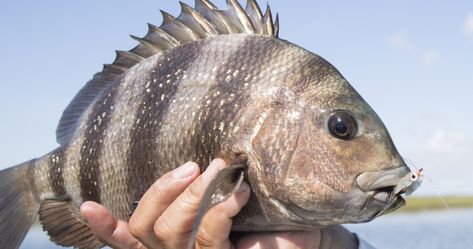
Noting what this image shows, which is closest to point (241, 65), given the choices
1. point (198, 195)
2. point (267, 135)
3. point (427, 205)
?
point (267, 135)

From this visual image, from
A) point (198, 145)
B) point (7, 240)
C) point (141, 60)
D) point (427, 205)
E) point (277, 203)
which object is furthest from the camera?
point (427, 205)

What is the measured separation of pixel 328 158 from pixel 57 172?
1770 mm

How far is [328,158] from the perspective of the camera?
261 centimetres

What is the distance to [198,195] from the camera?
2775 millimetres

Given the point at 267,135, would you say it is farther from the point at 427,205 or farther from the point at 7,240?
the point at 427,205

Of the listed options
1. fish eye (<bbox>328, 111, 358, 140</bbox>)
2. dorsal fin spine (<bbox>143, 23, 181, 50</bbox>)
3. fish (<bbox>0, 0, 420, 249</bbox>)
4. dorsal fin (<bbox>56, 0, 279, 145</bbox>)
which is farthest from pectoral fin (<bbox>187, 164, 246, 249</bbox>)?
dorsal fin spine (<bbox>143, 23, 181, 50</bbox>)

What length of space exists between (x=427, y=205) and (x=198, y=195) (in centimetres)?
6221

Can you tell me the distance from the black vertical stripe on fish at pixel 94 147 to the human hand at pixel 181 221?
21 cm

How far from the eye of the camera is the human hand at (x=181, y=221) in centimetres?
277

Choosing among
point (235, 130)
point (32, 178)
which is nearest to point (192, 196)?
point (235, 130)

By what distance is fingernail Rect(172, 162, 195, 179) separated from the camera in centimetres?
277

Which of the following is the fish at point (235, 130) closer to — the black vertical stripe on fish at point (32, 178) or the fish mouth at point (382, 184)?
the fish mouth at point (382, 184)

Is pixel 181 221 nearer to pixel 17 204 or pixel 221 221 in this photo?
pixel 221 221

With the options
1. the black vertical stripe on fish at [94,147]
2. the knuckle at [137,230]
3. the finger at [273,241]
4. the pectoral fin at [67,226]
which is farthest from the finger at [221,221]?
the pectoral fin at [67,226]
